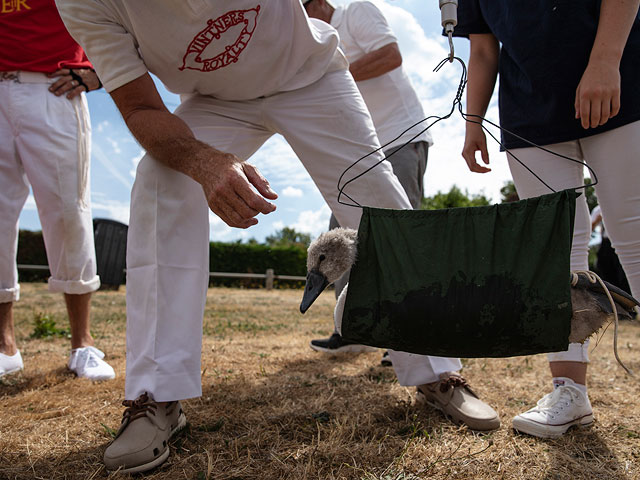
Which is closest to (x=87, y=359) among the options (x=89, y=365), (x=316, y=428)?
(x=89, y=365)

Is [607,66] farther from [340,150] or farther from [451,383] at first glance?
[451,383]

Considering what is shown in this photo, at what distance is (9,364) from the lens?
8.29 ft

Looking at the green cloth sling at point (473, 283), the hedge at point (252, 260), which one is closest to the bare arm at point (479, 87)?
the green cloth sling at point (473, 283)

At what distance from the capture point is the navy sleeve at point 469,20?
195 cm

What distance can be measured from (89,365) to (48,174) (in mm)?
1106

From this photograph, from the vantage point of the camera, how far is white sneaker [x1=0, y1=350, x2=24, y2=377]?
249 cm

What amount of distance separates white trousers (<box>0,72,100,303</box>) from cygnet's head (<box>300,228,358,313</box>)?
1755mm

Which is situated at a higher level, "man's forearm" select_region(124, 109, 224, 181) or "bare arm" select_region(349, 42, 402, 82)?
"bare arm" select_region(349, 42, 402, 82)

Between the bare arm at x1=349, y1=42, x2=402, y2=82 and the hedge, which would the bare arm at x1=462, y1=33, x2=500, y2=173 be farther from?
the hedge

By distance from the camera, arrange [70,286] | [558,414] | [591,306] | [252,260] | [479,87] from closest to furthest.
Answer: [591,306]
[558,414]
[479,87]
[70,286]
[252,260]

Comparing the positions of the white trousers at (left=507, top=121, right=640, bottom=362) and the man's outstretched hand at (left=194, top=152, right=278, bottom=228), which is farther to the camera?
the white trousers at (left=507, top=121, right=640, bottom=362)

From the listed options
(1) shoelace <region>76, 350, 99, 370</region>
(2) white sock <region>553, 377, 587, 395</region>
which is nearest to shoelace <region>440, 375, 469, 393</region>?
(2) white sock <region>553, 377, 587, 395</region>

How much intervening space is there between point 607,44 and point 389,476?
5.06 feet

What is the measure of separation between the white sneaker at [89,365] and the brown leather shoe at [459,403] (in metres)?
1.75
